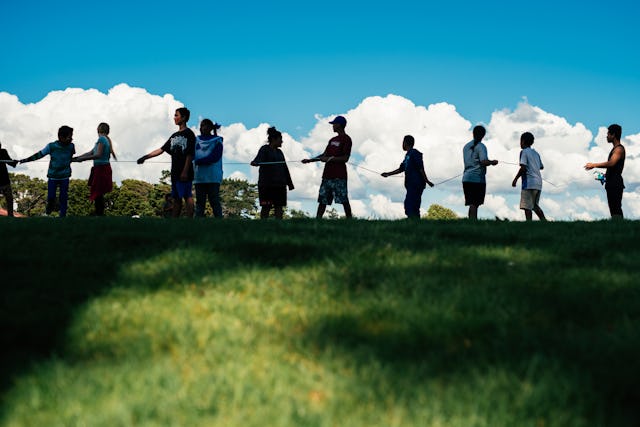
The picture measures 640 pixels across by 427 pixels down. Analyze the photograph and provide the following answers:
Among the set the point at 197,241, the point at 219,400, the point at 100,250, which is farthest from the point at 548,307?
the point at 100,250

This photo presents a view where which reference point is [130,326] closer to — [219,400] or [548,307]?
[219,400]

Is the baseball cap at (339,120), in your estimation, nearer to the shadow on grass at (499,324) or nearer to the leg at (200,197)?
the leg at (200,197)

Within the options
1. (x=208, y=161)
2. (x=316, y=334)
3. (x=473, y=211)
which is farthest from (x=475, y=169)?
(x=316, y=334)

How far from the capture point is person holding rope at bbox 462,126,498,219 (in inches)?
543

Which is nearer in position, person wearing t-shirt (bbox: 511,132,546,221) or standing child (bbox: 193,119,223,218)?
standing child (bbox: 193,119,223,218)

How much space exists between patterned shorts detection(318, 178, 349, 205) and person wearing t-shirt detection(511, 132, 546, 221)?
3.65 metres

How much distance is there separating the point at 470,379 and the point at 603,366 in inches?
29.9

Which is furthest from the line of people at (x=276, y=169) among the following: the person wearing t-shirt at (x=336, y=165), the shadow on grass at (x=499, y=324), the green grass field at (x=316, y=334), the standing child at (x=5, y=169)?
the shadow on grass at (x=499, y=324)

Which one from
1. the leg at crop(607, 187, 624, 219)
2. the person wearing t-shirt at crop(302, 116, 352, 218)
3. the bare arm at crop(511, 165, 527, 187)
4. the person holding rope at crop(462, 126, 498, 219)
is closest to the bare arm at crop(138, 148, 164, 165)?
the person wearing t-shirt at crop(302, 116, 352, 218)

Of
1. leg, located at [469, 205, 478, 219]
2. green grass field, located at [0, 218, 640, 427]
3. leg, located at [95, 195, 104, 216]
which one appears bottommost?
green grass field, located at [0, 218, 640, 427]

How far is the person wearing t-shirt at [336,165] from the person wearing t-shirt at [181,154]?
2.71m

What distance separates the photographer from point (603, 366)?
3.57 m

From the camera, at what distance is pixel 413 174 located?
14.2m

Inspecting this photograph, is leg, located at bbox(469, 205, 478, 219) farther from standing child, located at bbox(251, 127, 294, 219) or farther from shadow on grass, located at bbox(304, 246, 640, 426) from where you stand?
shadow on grass, located at bbox(304, 246, 640, 426)
